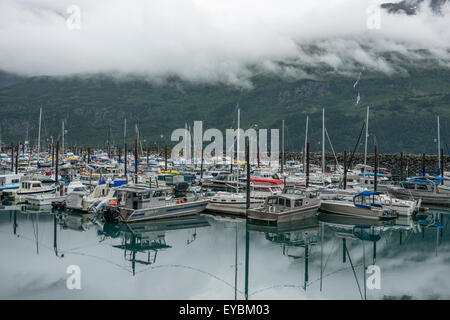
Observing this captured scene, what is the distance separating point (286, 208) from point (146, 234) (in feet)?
45.0

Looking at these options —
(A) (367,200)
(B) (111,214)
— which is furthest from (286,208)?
(B) (111,214)

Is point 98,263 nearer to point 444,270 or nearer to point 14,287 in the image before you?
point 14,287

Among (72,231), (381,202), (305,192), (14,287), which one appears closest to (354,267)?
(305,192)

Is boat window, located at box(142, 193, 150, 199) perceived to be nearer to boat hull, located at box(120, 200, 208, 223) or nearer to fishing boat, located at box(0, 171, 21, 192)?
boat hull, located at box(120, 200, 208, 223)

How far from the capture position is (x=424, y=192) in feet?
173

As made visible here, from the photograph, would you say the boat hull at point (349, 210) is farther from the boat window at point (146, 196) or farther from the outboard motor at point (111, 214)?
the outboard motor at point (111, 214)

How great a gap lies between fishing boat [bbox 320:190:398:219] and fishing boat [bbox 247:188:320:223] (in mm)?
3411

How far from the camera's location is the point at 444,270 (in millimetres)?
28859

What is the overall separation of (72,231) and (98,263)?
1029 cm

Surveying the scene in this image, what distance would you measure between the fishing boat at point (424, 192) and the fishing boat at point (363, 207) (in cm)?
802

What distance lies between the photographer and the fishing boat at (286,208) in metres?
39.6

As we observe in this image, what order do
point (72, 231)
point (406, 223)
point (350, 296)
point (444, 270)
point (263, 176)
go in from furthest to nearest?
point (263, 176) → point (406, 223) → point (72, 231) → point (444, 270) → point (350, 296)

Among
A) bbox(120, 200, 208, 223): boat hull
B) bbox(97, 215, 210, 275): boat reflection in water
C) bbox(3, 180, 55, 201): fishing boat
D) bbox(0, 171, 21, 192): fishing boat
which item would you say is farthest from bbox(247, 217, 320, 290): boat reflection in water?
bbox(0, 171, 21, 192): fishing boat
